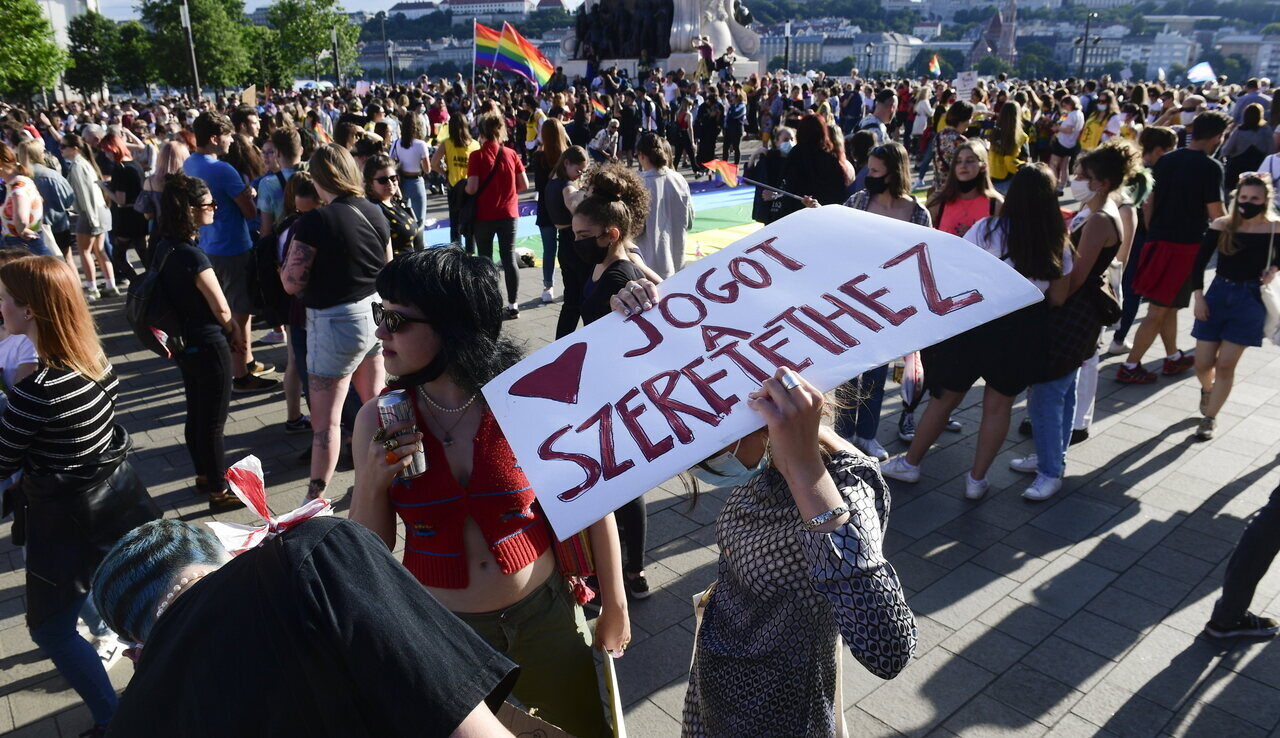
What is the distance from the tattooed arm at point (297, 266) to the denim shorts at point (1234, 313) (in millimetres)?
5419

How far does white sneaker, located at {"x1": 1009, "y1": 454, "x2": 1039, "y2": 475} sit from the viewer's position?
5098 millimetres

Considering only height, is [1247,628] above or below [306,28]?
below

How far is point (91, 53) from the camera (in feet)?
192

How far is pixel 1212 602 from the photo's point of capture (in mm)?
3816

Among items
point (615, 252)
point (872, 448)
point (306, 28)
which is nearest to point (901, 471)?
point (872, 448)

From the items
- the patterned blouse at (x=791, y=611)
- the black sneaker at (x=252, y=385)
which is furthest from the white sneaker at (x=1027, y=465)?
the black sneaker at (x=252, y=385)

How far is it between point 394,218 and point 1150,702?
4.81m

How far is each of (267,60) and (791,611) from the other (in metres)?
63.4

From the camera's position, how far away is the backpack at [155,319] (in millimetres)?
4473

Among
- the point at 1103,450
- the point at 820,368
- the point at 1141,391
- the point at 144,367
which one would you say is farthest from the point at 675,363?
the point at 144,367

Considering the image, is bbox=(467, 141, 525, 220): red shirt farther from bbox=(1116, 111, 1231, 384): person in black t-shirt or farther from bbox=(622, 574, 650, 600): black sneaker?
bbox=(1116, 111, 1231, 384): person in black t-shirt

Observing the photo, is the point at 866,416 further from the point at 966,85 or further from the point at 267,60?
the point at 267,60

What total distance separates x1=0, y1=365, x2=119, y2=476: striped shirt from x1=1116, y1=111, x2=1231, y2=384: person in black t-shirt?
659cm

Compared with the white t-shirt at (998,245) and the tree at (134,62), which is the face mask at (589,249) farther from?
the tree at (134,62)
